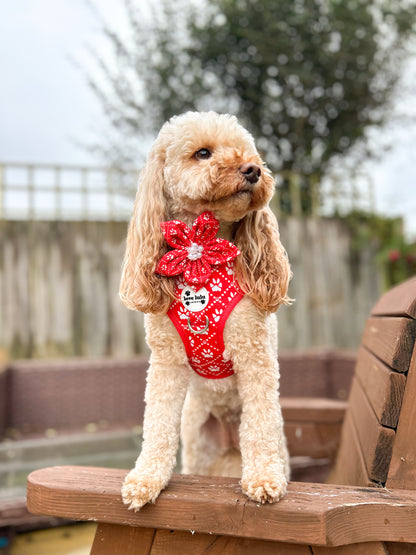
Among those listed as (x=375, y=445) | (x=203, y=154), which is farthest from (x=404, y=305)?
(x=203, y=154)

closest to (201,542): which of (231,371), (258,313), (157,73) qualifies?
(231,371)

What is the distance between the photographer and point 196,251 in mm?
1024

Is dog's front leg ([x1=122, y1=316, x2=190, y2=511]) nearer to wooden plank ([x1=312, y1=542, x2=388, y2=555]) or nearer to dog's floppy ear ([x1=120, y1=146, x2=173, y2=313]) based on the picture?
dog's floppy ear ([x1=120, y1=146, x2=173, y2=313])

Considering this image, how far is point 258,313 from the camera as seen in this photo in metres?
1.04

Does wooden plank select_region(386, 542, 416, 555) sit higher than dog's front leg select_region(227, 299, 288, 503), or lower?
lower

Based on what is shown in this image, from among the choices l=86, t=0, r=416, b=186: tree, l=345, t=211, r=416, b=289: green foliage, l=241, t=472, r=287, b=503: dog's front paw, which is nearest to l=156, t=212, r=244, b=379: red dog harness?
l=241, t=472, r=287, b=503: dog's front paw

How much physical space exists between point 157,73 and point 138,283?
636 centimetres

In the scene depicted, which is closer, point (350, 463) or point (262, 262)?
point (262, 262)

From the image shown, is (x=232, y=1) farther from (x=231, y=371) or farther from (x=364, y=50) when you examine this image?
(x=231, y=371)

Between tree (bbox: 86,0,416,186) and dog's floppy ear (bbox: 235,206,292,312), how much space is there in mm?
6128

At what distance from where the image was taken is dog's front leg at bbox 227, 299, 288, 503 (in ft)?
3.27

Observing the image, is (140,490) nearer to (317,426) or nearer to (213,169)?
(213,169)

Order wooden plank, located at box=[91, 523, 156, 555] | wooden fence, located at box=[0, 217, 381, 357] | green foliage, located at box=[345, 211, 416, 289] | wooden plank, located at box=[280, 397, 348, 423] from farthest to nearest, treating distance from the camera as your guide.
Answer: green foliage, located at box=[345, 211, 416, 289] → wooden fence, located at box=[0, 217, 381, 357] → wooden plank, located at box=[280, 397, 348, 423] → wooden plank, located at box=[91, 523, 156, 555]

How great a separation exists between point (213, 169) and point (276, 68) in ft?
21.4
